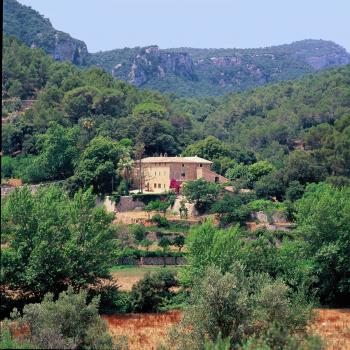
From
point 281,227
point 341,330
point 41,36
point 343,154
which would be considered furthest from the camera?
point 41,36

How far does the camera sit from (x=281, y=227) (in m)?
56.0

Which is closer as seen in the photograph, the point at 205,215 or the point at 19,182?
the point at 205,215

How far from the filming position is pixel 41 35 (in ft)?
611

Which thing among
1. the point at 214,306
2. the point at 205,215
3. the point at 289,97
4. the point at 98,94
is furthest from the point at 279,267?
the point at 289,97

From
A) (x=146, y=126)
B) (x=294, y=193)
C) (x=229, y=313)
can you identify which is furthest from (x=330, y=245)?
(x=146, y=126)

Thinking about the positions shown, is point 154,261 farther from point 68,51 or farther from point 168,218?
point 68,51

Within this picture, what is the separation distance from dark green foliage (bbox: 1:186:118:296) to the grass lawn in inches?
188

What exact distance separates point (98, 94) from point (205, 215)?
95.2ft

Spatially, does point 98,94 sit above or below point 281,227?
above

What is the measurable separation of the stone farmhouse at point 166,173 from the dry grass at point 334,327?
29188mm

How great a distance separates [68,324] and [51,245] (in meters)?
13.9

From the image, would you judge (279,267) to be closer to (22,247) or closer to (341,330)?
(341,330)

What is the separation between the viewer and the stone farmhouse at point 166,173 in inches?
2581

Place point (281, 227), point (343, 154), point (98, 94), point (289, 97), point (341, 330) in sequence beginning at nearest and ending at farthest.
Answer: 1. point (341, 330)
2. point (281, 227)
3. point (343, 154)
4. point (98, 94)
5. point (289, 97)
